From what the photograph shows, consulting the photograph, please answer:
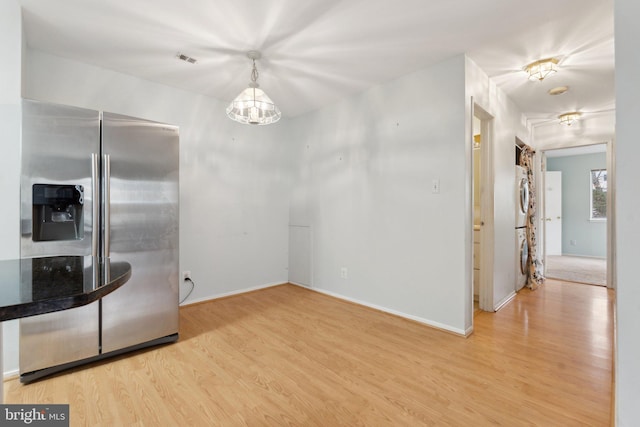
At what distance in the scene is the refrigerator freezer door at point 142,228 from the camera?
2121 mm

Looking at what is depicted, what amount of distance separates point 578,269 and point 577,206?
7.45 feet

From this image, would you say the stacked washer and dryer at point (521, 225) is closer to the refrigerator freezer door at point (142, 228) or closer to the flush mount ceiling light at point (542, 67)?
the flush mount ceiling light at point (542, 67)

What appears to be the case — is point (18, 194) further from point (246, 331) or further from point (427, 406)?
Result: point (427, 406)

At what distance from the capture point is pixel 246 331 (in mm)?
2617

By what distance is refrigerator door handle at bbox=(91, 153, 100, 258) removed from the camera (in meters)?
2.02

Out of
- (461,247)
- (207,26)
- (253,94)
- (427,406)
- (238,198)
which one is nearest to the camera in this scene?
(427,406)

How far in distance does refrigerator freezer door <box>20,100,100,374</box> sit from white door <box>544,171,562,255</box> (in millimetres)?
8663

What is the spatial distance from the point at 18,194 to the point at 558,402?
11.9 ft

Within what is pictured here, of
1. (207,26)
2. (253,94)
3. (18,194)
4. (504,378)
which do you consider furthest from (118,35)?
(504,378)

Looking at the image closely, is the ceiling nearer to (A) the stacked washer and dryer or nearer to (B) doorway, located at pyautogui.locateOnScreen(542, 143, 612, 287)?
(A) the stacked washer and dryer

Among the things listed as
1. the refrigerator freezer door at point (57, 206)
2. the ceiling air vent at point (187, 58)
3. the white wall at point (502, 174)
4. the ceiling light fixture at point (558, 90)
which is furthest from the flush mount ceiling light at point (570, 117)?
the refrigerator freezer door at point (57, 206)

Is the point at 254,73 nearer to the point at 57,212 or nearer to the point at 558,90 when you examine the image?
the point at 57,212

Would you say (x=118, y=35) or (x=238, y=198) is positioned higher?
(x=118, y=35)

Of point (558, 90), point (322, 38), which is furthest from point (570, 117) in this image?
point (322, 38)
